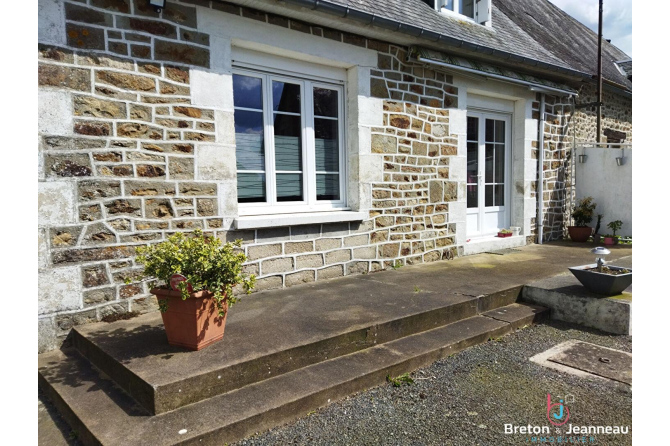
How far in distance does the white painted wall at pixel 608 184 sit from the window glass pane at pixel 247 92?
23.1ft

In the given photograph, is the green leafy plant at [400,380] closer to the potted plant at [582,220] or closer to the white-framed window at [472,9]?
the white-framed window at [472,9]

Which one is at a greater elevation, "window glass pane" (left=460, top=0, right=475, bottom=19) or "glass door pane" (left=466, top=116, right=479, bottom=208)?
"window glass pane" (left=460, top=0, right=475, bottom=19)

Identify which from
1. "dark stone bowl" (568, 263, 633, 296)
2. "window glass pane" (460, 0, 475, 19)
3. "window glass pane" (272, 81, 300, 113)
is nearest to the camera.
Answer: "dark stone bowl" (568, 263, 633, 296)

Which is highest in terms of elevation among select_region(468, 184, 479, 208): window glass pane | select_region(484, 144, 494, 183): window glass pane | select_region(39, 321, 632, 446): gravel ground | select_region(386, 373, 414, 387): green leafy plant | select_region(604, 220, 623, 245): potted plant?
select_region(484, 144, 494, 183): window glass pane

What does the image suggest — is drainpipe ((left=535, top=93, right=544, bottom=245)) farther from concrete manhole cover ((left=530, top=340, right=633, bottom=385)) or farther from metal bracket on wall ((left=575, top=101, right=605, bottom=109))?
concrete manhole cover ((left=530, top=340, right=633, bottom=385))

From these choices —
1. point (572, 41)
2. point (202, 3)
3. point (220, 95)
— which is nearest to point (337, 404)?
point (220, 95)

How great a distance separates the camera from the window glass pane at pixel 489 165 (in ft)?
24.0

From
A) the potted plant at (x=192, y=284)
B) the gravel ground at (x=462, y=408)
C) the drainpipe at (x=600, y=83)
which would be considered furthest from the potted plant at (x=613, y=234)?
the potted plant at (x=192, y=284)

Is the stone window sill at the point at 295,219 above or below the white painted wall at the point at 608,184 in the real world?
below

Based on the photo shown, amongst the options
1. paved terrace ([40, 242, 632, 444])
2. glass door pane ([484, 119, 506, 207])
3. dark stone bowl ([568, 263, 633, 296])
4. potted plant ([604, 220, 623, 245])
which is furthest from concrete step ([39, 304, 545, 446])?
potted plant ([604, 220, 623, 245])

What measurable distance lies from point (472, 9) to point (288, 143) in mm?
4652

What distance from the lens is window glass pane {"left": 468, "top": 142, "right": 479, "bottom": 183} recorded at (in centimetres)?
706

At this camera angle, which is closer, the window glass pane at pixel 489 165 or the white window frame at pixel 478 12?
the white window frame at pixel 478 12

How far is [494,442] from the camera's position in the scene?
7.74ft
